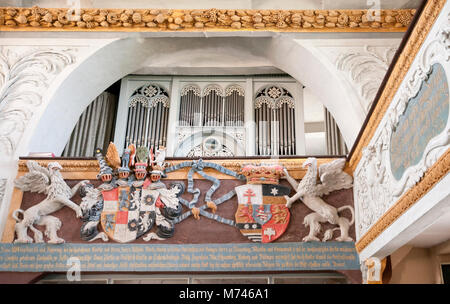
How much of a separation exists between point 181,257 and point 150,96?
379 cm

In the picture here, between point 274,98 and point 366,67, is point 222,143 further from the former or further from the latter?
point 366,67

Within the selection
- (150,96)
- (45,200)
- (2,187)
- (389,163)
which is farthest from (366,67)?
(2,187)

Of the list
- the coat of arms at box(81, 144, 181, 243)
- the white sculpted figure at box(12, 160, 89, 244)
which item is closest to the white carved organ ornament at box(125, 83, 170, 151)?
the coat of arms at box(81, 144, 181, 243)

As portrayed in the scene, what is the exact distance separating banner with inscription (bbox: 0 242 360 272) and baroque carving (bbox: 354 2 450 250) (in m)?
0.56

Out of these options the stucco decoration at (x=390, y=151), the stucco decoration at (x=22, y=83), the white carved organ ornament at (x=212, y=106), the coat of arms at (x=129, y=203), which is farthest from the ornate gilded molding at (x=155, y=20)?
the stucco decoration at (x=390, y=151)

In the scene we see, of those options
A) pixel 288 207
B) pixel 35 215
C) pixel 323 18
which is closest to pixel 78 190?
pixel 35 215

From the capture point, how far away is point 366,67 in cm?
685

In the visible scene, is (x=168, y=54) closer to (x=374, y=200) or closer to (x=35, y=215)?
(x=35, y=215)

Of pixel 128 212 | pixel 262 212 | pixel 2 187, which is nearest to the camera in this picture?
pixel 262 212

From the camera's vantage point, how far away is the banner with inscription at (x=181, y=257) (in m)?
5.56

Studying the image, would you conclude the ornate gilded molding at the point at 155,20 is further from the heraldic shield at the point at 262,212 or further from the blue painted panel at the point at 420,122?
the blue painted panel at the point at 420,122

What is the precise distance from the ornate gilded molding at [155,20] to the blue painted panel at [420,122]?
3.82m

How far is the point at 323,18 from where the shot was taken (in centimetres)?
723

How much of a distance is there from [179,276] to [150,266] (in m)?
0.36
